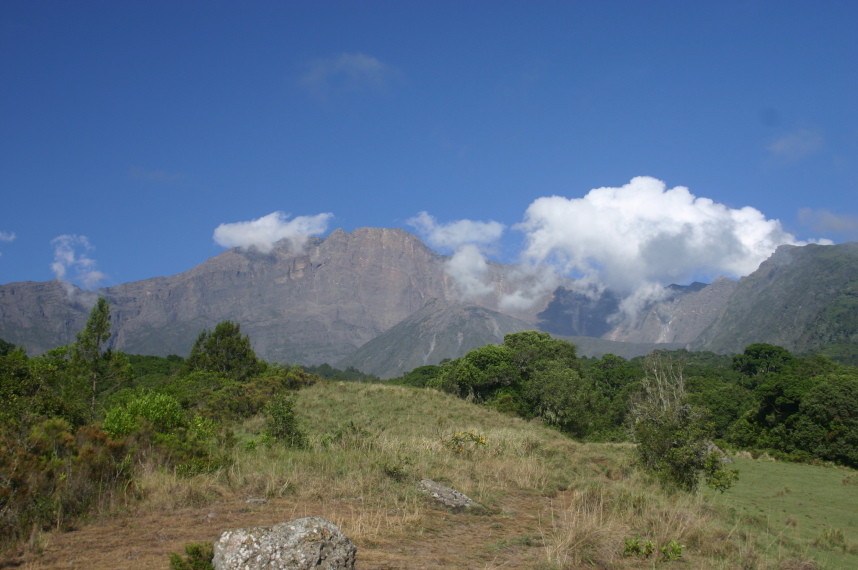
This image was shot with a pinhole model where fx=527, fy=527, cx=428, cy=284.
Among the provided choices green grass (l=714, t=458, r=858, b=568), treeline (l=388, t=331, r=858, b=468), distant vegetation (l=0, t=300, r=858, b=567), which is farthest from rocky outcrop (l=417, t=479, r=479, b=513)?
treeline (l=388, t=331, r=858, b=468)

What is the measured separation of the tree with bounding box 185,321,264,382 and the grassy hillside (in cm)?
3452

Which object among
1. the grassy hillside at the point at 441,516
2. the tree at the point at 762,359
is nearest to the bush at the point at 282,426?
the grassy hillside at the point at 441,516

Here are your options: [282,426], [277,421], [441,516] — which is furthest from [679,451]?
[277,421]

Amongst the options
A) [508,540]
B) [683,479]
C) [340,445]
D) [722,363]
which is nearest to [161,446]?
[340,445]

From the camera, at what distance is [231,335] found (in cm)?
5091

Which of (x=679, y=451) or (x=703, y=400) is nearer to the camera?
(x=679, y=451)

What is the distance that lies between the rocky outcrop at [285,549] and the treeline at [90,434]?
3211 mm

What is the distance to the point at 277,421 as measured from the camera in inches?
665

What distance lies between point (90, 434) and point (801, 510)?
64.9 ft

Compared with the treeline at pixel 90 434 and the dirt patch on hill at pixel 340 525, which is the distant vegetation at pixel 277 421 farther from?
the dirt patch on hill at pixel 340 525

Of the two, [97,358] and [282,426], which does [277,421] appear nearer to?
[282,426]

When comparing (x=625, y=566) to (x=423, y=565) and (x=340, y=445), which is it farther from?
(x=340, y=445)

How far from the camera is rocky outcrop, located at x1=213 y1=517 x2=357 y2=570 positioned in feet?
18.1

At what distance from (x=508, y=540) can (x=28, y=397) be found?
48.5ft
